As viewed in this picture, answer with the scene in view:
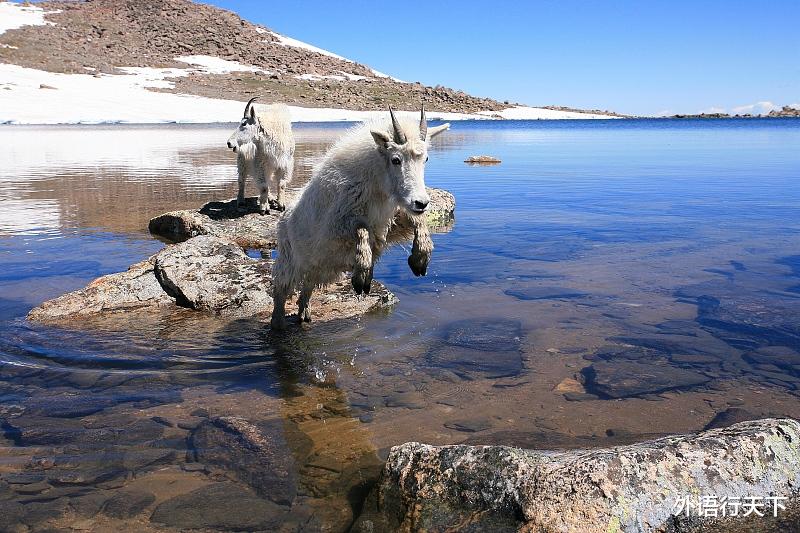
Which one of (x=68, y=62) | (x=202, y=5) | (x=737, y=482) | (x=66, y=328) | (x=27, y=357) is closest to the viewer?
(x=737, y=482)

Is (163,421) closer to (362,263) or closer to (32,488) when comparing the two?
(32,488)

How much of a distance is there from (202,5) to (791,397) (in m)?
142

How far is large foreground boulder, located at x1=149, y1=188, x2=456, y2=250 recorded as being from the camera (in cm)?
1292

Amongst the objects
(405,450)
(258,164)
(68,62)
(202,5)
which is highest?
(202,5)

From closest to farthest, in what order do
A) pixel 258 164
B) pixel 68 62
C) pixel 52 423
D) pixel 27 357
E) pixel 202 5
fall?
pixel 52 423 → pixel 27 357 → pixel 258 164 → pixel 68 62 → pixel 202 5

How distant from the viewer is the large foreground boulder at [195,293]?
8445 mm

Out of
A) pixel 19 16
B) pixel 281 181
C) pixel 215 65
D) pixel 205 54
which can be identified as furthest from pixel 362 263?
pixel 19 16

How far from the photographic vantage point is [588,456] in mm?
3787

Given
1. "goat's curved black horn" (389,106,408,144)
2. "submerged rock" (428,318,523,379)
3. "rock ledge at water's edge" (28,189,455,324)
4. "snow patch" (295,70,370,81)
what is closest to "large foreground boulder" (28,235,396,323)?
"rock ledge at water's edge" (28,189,455,324)

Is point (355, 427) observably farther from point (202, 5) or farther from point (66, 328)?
point (202, 5)

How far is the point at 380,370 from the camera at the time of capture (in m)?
6.59

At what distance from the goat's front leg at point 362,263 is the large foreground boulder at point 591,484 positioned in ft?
8.23

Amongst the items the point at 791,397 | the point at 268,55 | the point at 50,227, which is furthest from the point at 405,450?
the point at 268,55

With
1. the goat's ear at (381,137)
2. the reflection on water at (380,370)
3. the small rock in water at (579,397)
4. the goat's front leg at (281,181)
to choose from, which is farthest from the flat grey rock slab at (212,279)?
the goat's front leg at (281,181)
